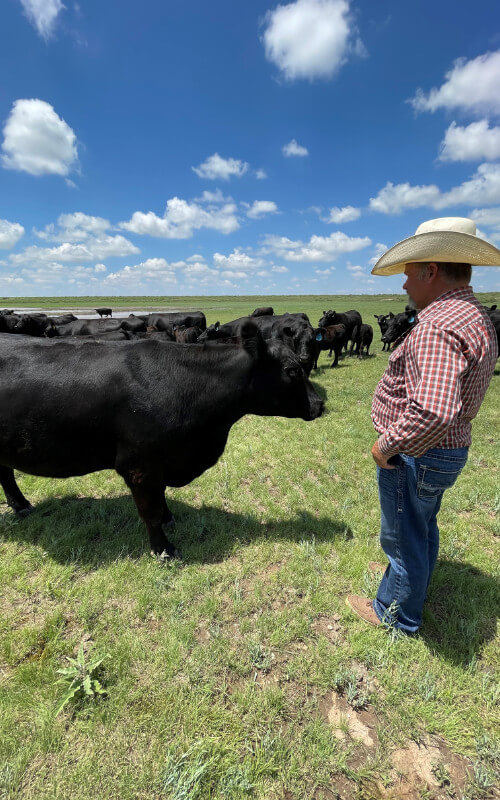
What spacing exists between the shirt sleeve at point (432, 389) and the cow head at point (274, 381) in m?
1.91

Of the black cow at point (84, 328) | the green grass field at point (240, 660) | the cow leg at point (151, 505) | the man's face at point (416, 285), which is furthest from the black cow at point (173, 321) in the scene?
the man's face at point (416, 285)

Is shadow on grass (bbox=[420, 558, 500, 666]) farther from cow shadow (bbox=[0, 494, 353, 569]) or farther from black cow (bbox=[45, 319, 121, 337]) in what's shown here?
black cow (bbox=[45, 319, 121, 337])

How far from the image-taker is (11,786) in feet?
6.25

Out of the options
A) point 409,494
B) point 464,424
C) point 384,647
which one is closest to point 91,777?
point 384,647

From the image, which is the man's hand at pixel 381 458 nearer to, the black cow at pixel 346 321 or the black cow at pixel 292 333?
the black cow at pixel 292 333

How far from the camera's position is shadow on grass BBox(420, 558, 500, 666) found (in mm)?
2808

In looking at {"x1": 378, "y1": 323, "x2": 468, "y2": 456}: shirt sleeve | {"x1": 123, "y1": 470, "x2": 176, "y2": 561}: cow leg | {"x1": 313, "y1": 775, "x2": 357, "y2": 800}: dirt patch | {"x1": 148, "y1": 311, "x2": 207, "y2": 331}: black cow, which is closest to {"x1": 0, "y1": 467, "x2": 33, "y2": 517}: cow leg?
{"x1": 123, "y1": 470, "x2": 176, "y2": 561}: cow leg

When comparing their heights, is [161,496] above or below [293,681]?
above

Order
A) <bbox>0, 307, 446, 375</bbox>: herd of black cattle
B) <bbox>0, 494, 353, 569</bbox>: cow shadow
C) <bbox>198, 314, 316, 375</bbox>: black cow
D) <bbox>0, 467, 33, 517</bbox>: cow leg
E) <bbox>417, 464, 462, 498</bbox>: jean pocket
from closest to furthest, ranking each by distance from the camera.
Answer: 1. <bbox>417, 464, 462, 498</bbox>: jean pocket
2. <bbox>0, 494, 353, 569</bbox>: cow shadow
3. <bbox>0, 467, 33, 517</bbox>: cow leg
4. <bbox>198, 314, 316, 375</bbox>: black cow
5. <bbox>0, 307, 446, 375</bbox>: herd of black cattle

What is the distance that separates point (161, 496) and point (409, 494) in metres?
2.41

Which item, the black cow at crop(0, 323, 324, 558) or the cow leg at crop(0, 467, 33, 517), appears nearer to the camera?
the black cow at crop(0, 323, 324, 558)

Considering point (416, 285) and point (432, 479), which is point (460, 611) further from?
point (416, 285)

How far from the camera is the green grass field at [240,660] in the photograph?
2.00 metres

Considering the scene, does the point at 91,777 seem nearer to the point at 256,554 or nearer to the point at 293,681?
the point at 293,681
